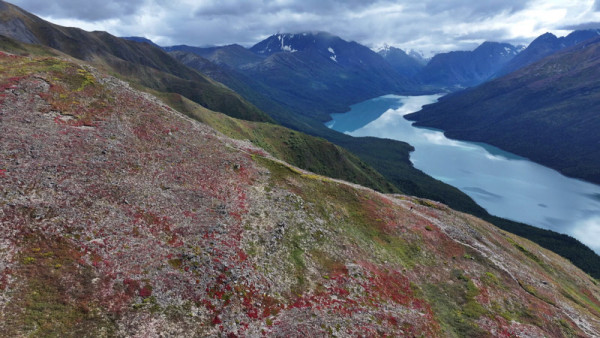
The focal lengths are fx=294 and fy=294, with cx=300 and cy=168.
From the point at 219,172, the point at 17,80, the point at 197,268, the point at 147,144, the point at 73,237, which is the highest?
the point at 17,80

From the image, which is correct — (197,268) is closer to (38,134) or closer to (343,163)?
(38,134)

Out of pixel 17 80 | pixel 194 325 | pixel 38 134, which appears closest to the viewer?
pixel 194 325

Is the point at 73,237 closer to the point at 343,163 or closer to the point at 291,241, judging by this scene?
the point at 291,241

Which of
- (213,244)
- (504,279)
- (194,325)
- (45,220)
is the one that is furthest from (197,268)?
(504,279)

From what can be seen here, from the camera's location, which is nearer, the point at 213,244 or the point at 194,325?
the point at 194,325

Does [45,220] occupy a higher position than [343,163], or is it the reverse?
[343,163]

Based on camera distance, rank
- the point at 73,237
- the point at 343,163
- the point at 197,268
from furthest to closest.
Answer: the point at 343,163, the point at 197,268, the point at 73,237
